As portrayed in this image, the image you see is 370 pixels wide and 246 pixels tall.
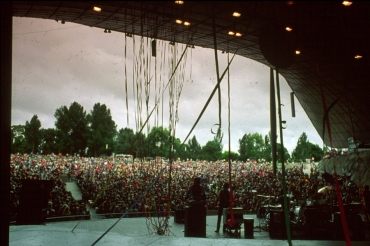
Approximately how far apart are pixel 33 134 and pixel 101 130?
1140 centimetres

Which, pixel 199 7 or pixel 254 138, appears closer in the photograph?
pixel 199 7

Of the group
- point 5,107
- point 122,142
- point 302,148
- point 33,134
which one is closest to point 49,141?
point 33,134

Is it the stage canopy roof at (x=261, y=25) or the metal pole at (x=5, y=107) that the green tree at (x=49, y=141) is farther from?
the metal pole at (x=5, y=107)

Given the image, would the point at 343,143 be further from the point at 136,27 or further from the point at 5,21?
the point at 5,21

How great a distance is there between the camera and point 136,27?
11094 millimetres

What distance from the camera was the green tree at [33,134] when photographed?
53.1 meters

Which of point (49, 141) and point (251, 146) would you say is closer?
point (49, 141)

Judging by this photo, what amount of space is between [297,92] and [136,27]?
11.0 meters

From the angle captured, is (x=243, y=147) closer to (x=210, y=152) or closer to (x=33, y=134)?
(x=210, y=152)

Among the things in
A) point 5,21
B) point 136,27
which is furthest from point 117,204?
point 5,21

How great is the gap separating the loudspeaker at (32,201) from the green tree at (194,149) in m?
64.0

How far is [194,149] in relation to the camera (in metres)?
72.9

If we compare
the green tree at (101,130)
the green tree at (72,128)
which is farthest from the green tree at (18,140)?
the green tree at (101,130)

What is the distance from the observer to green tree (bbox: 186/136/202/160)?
229 ft
